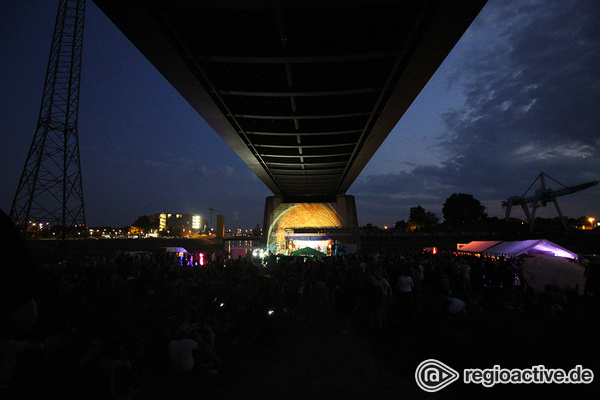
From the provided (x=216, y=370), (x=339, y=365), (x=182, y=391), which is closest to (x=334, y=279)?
(x=339, y=365)

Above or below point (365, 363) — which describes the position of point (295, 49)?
above

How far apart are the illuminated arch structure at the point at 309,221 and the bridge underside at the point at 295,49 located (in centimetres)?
2408

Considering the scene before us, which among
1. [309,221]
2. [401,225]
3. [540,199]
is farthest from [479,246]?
[401,225]

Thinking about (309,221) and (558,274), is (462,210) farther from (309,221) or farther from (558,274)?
(558,274)

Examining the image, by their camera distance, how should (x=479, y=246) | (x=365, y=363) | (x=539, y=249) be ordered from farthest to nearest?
(x=479, y=246) → (x=539, y=249) → (x=365, y=363)

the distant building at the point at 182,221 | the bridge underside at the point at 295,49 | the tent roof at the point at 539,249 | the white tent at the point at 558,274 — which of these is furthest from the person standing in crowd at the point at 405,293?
the distant building at the point at 182,221

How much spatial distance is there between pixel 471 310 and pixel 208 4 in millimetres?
10406

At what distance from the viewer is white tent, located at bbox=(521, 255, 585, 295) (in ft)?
37.1

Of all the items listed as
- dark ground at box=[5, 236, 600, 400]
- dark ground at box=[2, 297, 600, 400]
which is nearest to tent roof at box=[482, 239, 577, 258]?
dark ground at box=[5, 236, 600, 400]
